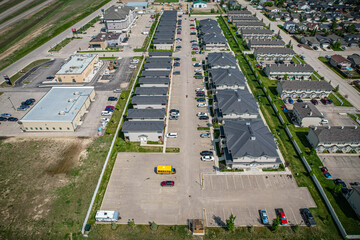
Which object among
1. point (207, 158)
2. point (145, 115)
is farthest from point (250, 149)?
point (145, 115)

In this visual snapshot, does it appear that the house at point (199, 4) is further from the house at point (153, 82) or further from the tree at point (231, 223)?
the tree at point (231, 223)

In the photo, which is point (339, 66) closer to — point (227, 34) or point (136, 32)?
point (227, 34)

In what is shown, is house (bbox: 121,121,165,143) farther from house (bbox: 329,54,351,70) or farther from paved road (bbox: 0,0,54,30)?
paved road (bbox: 0,0,54,30)

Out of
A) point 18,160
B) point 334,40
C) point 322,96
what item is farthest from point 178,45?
point 18,160

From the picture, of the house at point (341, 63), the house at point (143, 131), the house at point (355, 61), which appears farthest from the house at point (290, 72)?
the house at point (143, 131)

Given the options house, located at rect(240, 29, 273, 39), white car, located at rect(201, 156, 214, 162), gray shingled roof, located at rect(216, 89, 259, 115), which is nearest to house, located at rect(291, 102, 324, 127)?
gray shingled roof, located at rect(216, 89, 259, 115)

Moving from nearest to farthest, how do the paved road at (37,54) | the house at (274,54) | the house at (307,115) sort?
the house at (307,115) < the paved road at (37,54) < the house at (274,54)
